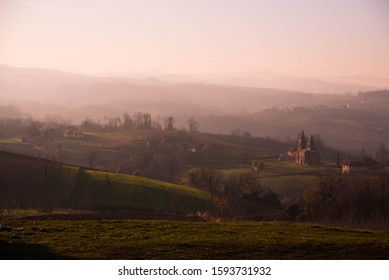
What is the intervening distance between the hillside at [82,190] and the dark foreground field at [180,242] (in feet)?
59.0

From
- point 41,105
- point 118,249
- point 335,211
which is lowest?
point 335,211

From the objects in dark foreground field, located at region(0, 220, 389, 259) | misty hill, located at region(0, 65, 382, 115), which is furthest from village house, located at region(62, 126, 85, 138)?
dark foreground field, located at region(0, 220, 389, 259)

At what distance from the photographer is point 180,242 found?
16.3 meters

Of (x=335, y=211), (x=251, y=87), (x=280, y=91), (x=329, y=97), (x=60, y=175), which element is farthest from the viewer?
(x=251, y=87)

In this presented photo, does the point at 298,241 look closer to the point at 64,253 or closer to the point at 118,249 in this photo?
the point at 118,249

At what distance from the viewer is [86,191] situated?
42.2 metres

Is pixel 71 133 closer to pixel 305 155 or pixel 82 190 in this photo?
pixel 305 155

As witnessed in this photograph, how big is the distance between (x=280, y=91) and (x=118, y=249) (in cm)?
13500

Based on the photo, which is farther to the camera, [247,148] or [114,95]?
[114,95]

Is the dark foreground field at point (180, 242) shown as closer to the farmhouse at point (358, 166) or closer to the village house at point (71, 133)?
the farmhouse at point (358, 166)

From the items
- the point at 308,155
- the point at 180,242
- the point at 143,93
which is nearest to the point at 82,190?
the point at 180,242

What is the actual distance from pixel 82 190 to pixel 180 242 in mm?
27901

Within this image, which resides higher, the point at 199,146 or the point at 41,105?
the point at 41,105

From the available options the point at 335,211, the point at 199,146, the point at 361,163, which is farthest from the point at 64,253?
the point at 199,146
